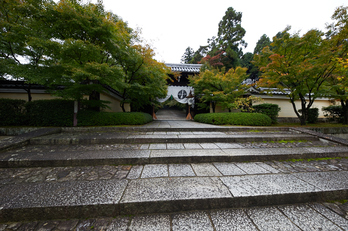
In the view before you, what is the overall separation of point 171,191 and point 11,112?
7.47 meters

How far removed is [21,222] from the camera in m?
1.37

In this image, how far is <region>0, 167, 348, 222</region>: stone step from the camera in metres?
1.42

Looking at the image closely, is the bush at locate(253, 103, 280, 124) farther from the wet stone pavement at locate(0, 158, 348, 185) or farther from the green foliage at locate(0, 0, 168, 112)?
the green foliage at locate(0, 0, 168, 112)

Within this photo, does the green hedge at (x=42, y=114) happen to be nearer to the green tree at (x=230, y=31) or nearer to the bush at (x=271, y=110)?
the bush at (x=271, y=110)

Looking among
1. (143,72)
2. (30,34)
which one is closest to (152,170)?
(143,72)

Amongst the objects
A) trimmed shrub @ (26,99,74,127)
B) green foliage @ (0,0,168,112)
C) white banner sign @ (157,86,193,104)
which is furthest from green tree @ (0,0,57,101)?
white banner sign @ (157,86,193,104)

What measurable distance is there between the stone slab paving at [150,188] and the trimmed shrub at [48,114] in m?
3.02

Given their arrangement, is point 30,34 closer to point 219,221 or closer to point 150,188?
point 150,188

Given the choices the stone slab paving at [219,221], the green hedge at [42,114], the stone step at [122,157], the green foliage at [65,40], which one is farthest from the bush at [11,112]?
the stone slab paving at [219,221]

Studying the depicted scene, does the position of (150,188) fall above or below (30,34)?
below

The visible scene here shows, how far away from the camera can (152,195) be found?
161 centimetres

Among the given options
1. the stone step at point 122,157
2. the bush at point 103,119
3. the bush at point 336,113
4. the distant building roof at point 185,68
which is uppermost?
the distant building roof at point 185,68

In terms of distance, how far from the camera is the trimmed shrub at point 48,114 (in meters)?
4.88

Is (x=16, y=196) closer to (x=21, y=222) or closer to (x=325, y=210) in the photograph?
(x=21, y=222)
